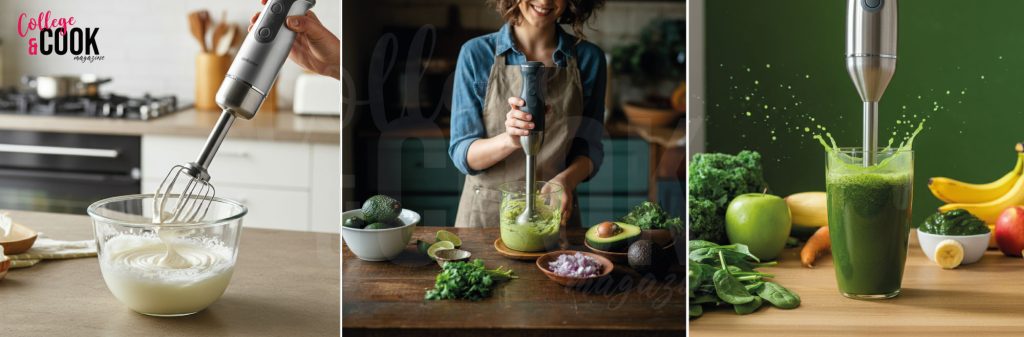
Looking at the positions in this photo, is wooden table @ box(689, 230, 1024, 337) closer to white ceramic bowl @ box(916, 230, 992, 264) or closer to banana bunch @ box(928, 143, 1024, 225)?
white ceramic bowl @ box(916, 230, 992, 264)

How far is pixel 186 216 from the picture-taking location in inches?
36.4

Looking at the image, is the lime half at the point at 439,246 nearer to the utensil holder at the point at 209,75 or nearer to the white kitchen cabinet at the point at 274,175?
the white kitchen cabinet at the point at 274,175

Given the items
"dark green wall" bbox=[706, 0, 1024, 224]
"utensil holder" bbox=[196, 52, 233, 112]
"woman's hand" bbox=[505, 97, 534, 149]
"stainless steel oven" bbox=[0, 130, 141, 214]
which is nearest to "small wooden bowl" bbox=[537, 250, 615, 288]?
"woman's hand" bbox=[505, 97, 534, 149]

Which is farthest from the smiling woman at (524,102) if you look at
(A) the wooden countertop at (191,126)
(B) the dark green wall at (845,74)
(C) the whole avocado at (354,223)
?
(A) the wooden countertop at (191,126)

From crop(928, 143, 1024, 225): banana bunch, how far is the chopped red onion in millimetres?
652

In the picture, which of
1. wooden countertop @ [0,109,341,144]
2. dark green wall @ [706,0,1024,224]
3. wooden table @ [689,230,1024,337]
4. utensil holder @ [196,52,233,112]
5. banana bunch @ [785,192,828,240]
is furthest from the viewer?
utensil holder @ [196,52,233,112]

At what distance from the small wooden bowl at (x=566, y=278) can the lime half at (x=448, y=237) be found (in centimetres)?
7

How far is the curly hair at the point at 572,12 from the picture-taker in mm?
781

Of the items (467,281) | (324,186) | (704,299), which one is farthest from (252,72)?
A: (324,186)

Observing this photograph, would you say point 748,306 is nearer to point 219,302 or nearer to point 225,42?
point 219,302

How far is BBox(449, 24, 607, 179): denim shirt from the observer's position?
78cm

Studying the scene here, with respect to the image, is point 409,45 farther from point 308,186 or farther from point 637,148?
point 308,186

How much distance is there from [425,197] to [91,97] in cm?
177

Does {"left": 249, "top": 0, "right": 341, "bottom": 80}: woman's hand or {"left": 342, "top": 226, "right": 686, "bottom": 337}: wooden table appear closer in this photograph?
{"left": 342, "top": 226, "right": 686, "bottom": 337}: wooden table
